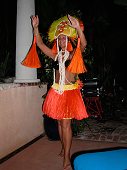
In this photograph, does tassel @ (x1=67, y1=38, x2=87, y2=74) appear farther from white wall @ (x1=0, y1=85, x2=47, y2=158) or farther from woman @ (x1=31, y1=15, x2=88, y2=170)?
white wall @ (x1=0, y1=85, x2=47, y2=158)

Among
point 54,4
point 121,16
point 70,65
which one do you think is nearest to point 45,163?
point 70,65

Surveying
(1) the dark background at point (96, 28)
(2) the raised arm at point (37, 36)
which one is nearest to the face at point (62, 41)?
(2) the raised arm at point (37, 36)

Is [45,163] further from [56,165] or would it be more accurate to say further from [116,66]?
[116,66]

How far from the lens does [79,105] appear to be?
3057 millimetres

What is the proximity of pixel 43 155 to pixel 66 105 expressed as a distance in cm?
92

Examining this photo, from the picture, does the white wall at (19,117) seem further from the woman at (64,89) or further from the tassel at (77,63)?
the tassel at (77,63)

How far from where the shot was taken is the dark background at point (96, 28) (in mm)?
5355

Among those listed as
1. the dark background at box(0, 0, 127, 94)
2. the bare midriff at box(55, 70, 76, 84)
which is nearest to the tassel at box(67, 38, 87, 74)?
the bare midriff at box(55, 70, 76, 84)

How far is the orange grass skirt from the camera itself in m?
2.97

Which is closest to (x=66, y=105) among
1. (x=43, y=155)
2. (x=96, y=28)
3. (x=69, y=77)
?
(x=69, y=77)

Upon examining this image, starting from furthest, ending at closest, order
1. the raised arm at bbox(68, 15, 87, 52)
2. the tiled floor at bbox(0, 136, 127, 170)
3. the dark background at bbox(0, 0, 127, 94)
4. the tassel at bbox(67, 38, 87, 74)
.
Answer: the dark background at bbox(0, 0, 127, 94) → the tiled floor at bbox(0, 136, 127, 170) → the tassel at bbox(67, 38, 87, 74) → the raised arm at bbox(68, 15, 87, 52)

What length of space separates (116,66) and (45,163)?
6.89m

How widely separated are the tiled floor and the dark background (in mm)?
1887

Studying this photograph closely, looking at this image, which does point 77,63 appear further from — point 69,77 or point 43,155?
point 43,155
